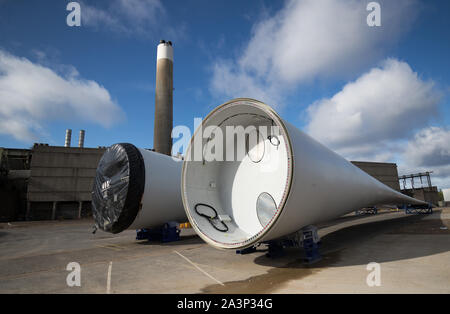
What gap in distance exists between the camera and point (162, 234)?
35.3 feet

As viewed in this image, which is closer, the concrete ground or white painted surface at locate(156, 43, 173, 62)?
the concrete ground

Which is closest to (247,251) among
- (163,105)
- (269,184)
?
(269,184)

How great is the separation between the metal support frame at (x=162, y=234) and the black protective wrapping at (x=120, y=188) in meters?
1.96

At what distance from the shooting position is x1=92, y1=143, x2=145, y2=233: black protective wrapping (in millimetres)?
8695

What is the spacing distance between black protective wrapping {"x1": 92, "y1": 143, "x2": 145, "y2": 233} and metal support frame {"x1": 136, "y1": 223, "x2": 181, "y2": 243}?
196 centimetres

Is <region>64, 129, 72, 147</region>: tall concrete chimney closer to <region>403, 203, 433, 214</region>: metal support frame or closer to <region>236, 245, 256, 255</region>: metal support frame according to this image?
<region>236, 245, 256, 255</region>: metal support frame

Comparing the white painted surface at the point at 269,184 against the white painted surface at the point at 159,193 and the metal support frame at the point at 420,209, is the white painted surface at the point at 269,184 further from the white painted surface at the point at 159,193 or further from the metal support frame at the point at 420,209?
the metal support frame at the point at 420,209

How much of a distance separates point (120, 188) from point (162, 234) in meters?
3.18

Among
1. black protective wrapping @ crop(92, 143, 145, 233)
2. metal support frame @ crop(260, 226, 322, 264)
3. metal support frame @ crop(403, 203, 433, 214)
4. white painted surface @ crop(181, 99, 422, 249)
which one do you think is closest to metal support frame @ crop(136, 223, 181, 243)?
black protective wrapping @ crop(92, 143, 145, 233)

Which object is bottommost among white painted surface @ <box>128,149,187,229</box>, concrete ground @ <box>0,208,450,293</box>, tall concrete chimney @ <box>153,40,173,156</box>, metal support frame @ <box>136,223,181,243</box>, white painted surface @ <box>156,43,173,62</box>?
concrete ground @ <box>0,208,450,293</box>
